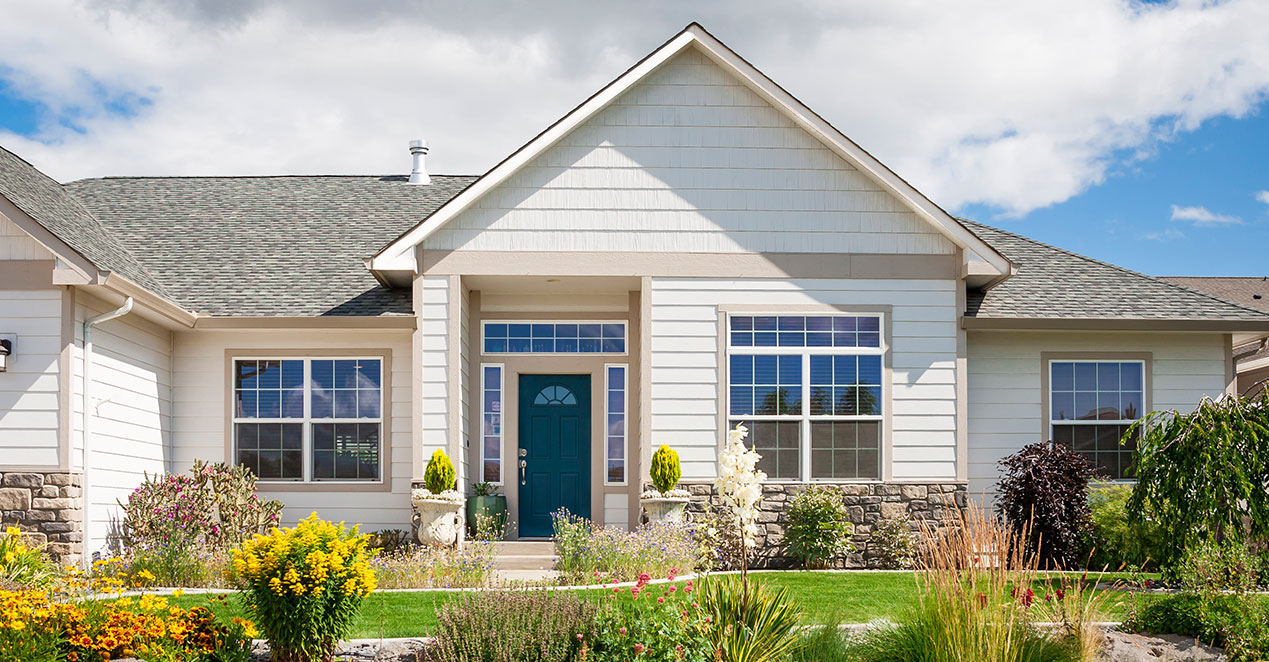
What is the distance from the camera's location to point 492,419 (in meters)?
13.9

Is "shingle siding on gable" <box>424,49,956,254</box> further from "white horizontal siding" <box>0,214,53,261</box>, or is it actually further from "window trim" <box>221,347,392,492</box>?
"white horizontal siding" <box>0,214,53,261</box>

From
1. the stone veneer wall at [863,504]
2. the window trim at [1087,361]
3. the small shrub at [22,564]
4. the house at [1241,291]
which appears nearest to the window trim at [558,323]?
the stone veneer wall at [863,504]

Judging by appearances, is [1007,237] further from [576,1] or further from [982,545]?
[982,545]

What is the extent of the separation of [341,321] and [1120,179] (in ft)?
52.8

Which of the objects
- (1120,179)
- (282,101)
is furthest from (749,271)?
(1120,179)

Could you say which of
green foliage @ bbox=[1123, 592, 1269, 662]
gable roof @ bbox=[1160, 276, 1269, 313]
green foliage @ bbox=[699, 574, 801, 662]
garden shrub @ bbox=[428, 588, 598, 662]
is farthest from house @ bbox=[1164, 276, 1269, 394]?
garden shrub @ bbox=[428, 588, 598, 662]

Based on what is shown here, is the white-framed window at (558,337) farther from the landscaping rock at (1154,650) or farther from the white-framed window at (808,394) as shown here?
the landscaping rock at (1154,650)

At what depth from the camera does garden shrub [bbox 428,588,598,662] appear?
6461 millimetres

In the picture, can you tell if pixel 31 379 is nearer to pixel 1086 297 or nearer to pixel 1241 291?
pixel 1086 297

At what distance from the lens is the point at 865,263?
1255 centimetres

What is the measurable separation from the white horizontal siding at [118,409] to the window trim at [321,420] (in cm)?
71

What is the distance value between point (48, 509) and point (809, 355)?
7837mm

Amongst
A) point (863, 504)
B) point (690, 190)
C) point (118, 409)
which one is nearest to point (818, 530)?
point (863, 504)

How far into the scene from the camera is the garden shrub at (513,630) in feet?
21.2
